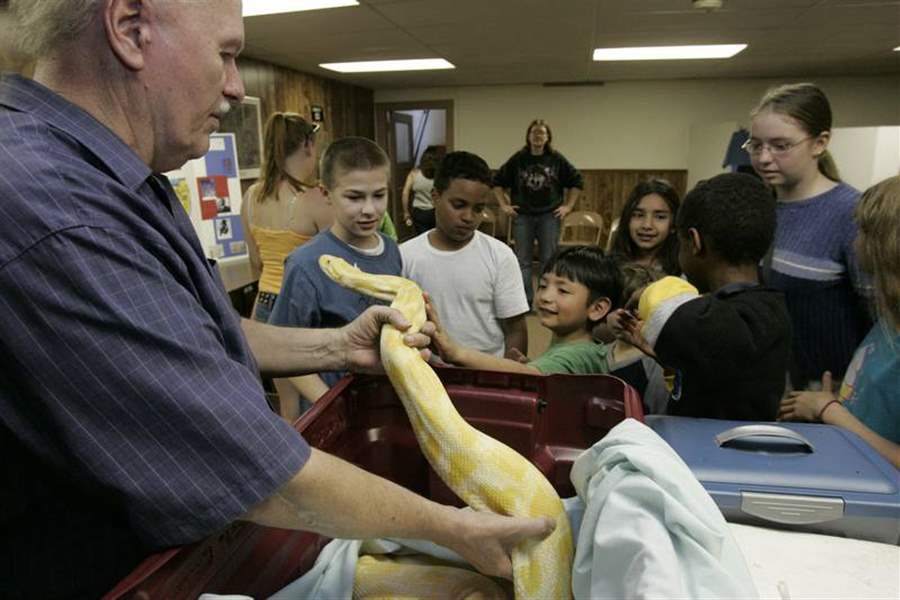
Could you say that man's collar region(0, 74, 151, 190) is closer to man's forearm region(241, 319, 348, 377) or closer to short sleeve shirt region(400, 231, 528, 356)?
man's forearm region(241, 319, 348, 377)

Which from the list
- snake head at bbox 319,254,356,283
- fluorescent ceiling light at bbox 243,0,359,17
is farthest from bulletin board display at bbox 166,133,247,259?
snake head at bbox 319,254,356,283

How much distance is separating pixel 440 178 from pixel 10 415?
162 centimetres

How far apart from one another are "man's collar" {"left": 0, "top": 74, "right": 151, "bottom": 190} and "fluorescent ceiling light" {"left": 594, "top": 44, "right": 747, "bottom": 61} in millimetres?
5605

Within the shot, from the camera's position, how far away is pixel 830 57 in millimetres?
6055

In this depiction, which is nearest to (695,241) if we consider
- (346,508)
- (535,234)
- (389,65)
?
(346,508)

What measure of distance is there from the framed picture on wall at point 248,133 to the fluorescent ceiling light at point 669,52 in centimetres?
339

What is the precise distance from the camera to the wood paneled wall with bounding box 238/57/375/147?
5.68m

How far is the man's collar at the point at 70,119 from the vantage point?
67cm

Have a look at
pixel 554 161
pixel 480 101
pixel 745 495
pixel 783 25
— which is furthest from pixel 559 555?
pixel 480 101

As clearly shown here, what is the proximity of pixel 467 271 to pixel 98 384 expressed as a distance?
4.94ft

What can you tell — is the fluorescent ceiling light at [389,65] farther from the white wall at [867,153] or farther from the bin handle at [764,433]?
the bin handle at [764,433]

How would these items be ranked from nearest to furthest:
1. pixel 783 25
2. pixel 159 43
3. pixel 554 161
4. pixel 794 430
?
pixel 159 43, pixel 794 430, pixel 783 25, pixel 554 161

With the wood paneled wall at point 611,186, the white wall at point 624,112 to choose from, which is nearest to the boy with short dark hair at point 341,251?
the wood paneled wall at point 611,186

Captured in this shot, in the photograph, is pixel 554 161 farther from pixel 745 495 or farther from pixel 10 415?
pixel 10 415
